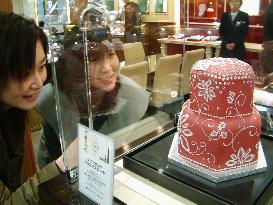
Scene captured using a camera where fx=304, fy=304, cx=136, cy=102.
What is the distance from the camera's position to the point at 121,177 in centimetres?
69

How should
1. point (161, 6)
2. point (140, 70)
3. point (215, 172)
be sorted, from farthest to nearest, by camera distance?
point (161, 6)
point (140, 70)
point (215, 172)

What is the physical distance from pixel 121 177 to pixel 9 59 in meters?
0.40

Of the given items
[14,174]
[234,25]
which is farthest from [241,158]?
[234,25]

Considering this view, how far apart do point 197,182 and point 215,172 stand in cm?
4

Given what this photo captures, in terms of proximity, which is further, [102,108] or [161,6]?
[161,6]

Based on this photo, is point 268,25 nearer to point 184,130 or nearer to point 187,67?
point 187,67

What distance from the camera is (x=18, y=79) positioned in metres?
0.79

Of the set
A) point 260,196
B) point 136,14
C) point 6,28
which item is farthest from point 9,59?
point 136,14

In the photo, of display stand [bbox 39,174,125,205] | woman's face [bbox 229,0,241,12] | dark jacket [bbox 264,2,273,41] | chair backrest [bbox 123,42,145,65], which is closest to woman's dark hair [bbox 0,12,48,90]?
display stand [bbox 39,174,125,205]

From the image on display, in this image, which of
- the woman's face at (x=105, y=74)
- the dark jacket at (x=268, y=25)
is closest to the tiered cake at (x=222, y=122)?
the woman's face at (x=105, y=74)

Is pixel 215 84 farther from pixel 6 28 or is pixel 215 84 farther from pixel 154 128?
pixel 6 28

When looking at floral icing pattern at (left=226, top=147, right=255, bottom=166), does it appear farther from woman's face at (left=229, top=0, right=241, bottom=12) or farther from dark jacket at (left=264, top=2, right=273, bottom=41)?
woman's face at (left=229, top=0, right=241, bottom=12)

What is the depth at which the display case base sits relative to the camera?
0.63 m

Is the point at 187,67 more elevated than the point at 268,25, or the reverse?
the point at 268,25
